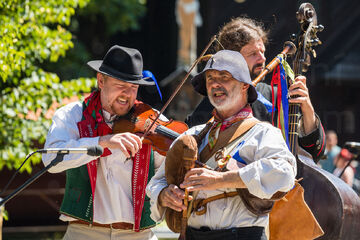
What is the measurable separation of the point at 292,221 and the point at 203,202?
1.80 ft

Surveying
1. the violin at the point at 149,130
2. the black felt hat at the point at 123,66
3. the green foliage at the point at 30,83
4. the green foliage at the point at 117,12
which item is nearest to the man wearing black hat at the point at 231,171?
the violin at the point at 149,130

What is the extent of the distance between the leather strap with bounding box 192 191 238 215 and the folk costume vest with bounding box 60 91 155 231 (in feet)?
2.45

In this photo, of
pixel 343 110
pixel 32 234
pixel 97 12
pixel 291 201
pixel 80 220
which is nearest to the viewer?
pixel 291 201

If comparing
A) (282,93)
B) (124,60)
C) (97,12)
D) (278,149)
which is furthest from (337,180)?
(97,12)

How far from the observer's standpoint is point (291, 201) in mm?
3260

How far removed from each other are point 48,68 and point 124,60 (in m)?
6.11

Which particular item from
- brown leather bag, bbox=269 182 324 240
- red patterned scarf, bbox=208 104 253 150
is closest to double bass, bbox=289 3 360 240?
brown leather bag, bbox=269 182 324 240

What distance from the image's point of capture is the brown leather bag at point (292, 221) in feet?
10.6

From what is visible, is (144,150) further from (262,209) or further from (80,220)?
(262,209)

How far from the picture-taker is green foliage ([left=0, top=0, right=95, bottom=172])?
5465 mm

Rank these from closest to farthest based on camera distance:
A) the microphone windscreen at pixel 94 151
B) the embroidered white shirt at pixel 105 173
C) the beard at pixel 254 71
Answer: the microphone windscreen at pixel 94 151 < the embroidered white shirt at pixel 105 173 < the beard at pixel 254 71

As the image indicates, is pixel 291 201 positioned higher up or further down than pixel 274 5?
further down

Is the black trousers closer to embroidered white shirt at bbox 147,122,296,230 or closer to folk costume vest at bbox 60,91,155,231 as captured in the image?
embroidered white shirt at bbox 147,122,296,230

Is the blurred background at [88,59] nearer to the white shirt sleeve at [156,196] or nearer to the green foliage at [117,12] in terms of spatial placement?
the green foliage at [117,12]
